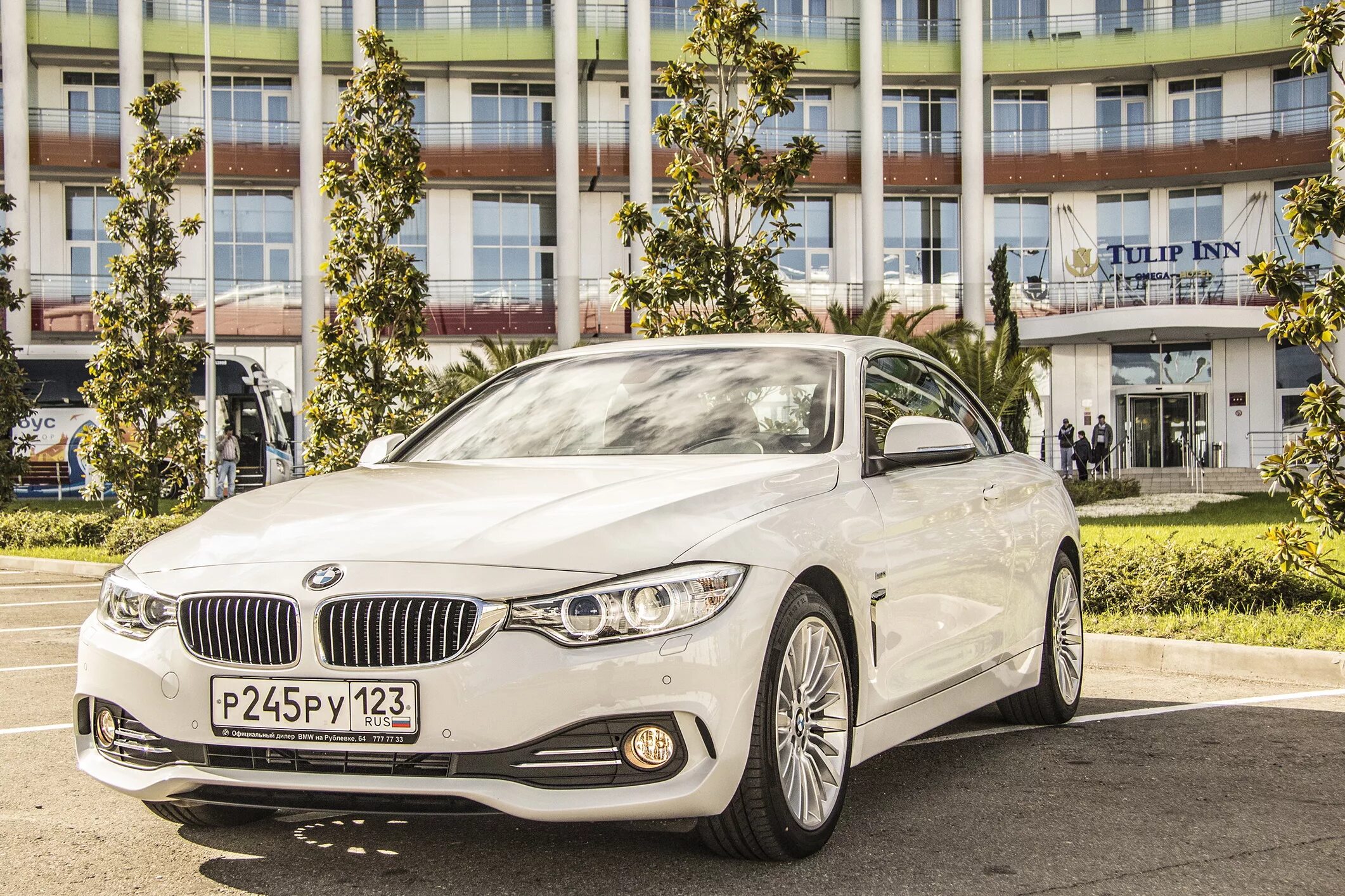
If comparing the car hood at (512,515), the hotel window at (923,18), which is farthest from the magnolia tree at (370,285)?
the hotel window at (923,18)

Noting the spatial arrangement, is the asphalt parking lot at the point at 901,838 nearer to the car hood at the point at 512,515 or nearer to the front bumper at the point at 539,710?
the front bumper at the point at 539,710

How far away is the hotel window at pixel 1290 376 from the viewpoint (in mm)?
41287

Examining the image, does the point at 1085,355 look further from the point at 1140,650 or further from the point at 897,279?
the point at 1140,650

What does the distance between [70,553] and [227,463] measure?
14627 millimetres

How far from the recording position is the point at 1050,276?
141 ft

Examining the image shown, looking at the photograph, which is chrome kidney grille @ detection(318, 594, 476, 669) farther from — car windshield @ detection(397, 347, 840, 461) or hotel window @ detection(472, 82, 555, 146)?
hotel window @ detection(472, 82, 555, 146)

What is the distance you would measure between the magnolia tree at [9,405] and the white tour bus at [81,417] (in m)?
10.7

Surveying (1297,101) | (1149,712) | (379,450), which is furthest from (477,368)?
(379,450)

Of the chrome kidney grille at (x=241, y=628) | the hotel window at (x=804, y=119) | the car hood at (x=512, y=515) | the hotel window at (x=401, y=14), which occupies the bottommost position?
the chrome kidney grille at (x=241, y=628)

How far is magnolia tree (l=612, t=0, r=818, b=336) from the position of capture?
44.8 ft

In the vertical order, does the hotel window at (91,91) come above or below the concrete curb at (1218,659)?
above

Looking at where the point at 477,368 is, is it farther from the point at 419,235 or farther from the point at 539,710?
the point at 539,710

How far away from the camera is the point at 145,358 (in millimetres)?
19500

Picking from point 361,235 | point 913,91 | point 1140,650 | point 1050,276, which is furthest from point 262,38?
point 1140,650
